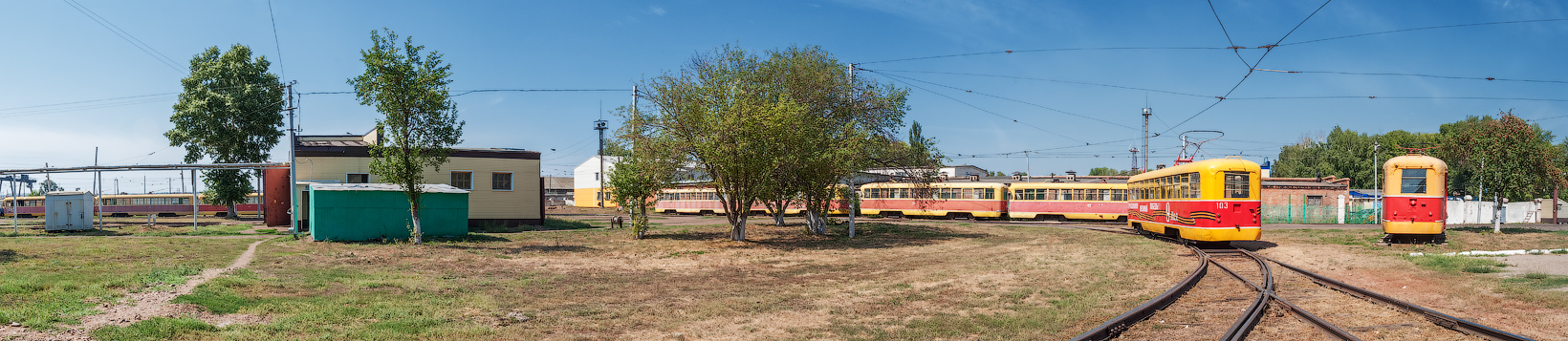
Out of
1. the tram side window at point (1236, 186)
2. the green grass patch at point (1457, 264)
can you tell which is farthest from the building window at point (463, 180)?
the green grass patch at point (1457, 264)

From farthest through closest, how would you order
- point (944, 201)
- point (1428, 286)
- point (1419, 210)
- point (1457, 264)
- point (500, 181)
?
1. point (944, 201)
2. point (500, 181)
3. point (1419, 210)
4. point (1457, 264)
5. point (1428, 286)

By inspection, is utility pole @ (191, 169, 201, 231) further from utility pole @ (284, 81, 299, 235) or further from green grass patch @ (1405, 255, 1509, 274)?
green grass patch @ (1405, 255, 1509, 274)

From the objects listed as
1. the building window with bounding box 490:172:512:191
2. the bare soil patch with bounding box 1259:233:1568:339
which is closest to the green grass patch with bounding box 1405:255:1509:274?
the bare soil patch with bounding box 1259:233:1568:339

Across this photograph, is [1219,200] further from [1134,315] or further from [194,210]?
[194,210]

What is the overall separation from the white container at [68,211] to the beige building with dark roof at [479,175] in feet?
21.6

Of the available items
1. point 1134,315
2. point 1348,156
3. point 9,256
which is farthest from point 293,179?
point 1348,156

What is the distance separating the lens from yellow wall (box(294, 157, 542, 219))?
30547 mm

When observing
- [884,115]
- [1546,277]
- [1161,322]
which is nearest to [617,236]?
[884,115]

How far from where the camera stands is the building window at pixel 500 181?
32.8m

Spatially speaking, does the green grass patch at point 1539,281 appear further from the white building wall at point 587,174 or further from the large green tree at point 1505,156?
the white building wall at point 587,174

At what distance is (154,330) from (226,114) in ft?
125

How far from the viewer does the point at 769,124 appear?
2034 cm

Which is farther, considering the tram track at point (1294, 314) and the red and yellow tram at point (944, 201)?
the red and yellow tram at point (944, 201)

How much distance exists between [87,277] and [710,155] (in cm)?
1260
